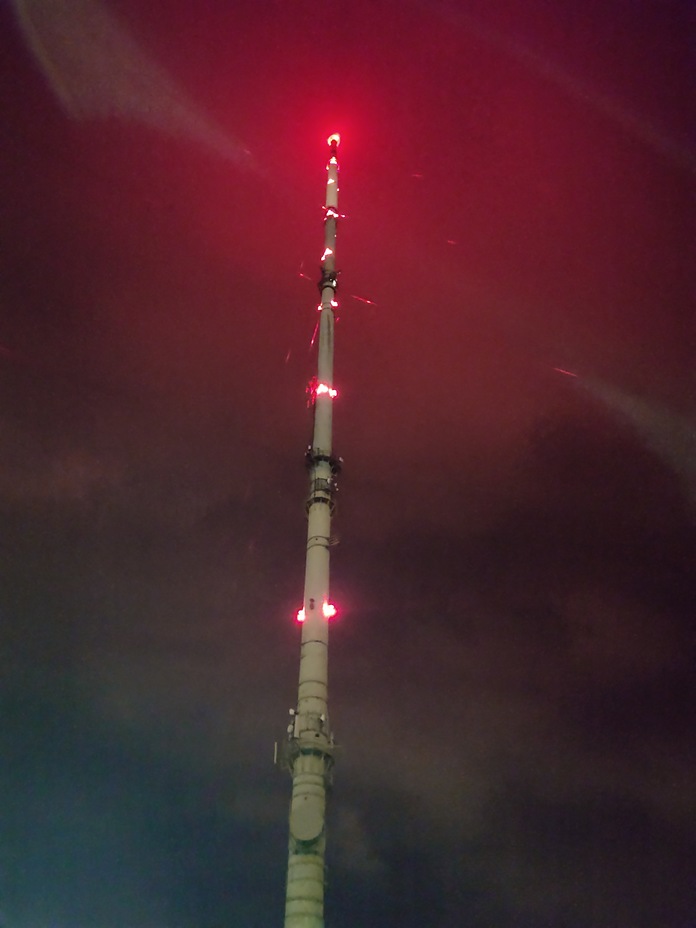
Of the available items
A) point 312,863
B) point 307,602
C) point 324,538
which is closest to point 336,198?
point 324,538

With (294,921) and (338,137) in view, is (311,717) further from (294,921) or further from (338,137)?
(338,137)

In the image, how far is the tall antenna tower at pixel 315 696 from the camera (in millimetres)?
39062

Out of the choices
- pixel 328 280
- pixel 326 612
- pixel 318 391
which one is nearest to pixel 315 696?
pixel 326 612

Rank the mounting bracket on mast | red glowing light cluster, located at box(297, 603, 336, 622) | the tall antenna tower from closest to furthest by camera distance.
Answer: the tall antenna tower, red glowing light cluster, located at box(297, 603, 336, 622), the mounting bracket on mast

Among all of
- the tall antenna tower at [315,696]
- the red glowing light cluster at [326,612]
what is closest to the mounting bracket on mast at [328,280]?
the tall antenna tower at [315,696]

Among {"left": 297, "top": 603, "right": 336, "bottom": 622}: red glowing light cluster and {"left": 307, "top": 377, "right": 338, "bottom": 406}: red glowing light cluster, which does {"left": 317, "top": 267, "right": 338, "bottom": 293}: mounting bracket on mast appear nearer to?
{"left": 307, "top": 377, "right": 338, "bottom": 406}: red glowing light cluster

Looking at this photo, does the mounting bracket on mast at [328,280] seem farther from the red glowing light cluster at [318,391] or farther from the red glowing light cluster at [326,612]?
the red glowing light cluster at [326,612]

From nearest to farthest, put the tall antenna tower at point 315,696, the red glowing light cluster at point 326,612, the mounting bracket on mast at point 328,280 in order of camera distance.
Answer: the tall antenna tower at point 315,696 → the red glowing light cluster at point 326,612 → the mounting bracket on mast at point 328,280

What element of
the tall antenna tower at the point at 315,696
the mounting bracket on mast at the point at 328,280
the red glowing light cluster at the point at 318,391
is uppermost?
the mounting bracket on mast at the point at 328,280

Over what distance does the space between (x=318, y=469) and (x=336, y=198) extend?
23.6 meters

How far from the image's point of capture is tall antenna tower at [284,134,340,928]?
1538 inches

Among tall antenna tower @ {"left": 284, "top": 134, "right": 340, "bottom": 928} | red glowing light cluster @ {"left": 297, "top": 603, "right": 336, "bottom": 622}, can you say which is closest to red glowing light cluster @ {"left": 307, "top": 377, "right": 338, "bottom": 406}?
tall antenna tower @ {"left": 284, "top": 134, "right": 340, "bottom": 928}

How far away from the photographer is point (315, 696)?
141ft

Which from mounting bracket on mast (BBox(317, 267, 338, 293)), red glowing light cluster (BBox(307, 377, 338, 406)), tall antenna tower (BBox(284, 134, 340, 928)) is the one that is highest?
mounting bracket on mast (BBox(317, 267, 338, 293))
